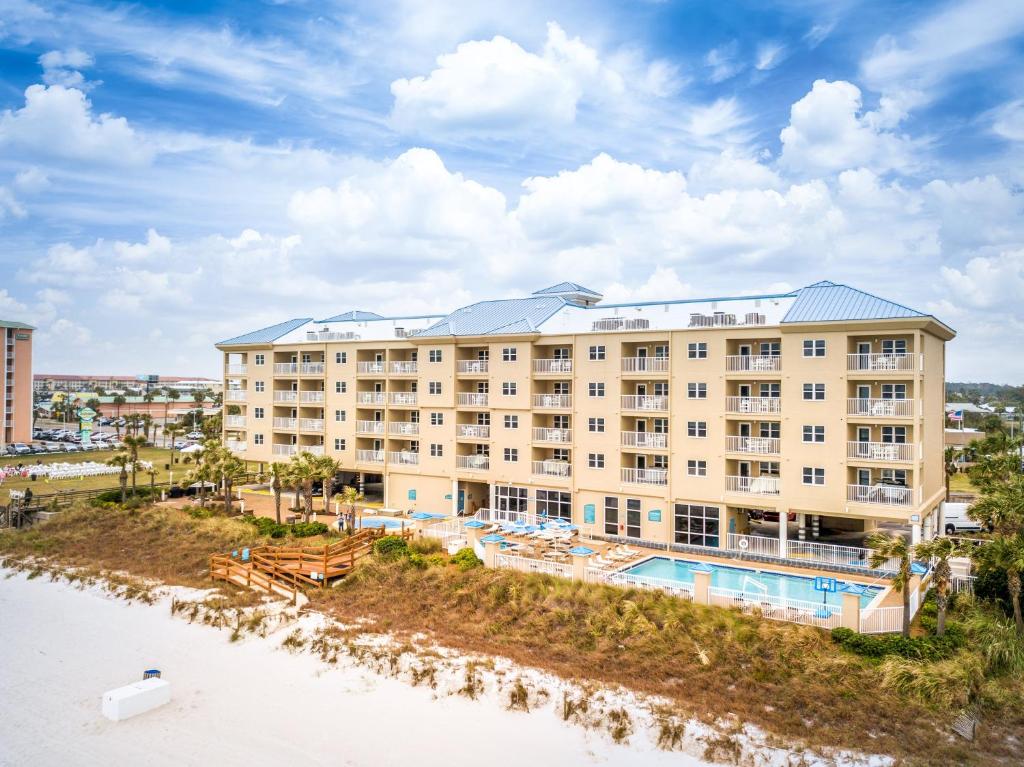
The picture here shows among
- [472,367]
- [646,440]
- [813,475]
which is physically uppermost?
[472,367]

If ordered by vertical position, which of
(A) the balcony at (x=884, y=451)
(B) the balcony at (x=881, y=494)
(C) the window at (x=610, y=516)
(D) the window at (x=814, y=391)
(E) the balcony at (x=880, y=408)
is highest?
(D) the window at (x=814, y=391)

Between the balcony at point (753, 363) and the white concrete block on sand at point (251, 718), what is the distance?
19.2 metres

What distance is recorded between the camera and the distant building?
8406 centimetres

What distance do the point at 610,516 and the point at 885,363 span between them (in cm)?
1406

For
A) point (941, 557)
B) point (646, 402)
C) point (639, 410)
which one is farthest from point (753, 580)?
point (646, 402)

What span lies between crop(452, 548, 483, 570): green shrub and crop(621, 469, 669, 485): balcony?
9013 mm

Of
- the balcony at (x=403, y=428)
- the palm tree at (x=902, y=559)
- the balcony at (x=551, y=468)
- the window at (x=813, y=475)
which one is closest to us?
the palm tree at (x=902, y=559)

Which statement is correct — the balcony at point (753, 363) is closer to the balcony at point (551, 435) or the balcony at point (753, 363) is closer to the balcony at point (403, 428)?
the balcony at point (551, 435)

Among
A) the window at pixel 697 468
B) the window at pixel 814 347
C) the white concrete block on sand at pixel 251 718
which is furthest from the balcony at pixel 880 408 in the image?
the white concrete block on sand at pixel 251 718

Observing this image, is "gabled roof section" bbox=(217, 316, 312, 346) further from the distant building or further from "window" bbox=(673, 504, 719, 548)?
the distant building

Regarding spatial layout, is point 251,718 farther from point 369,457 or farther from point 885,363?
point 885,363

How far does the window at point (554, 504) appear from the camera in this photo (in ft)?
118

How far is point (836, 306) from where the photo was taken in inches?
1178

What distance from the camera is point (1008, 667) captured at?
62.4 ft
